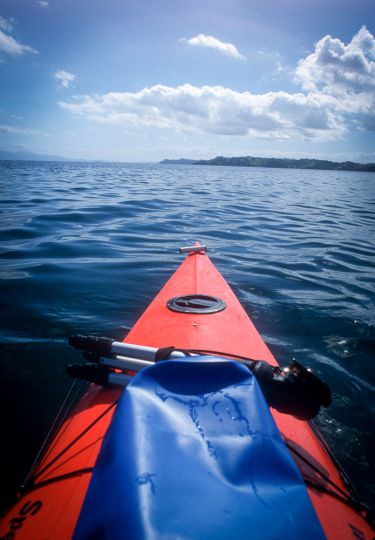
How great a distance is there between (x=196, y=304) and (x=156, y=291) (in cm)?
235

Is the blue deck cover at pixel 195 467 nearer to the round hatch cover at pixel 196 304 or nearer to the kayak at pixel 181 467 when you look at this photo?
the kayak at pixel 181 467

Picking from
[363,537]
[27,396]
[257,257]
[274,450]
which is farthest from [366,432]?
[257,257]

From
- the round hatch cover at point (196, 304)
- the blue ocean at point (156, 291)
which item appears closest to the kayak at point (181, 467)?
the blue ocean at point (156, 291)

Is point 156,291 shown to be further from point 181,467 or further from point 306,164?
point 306,164

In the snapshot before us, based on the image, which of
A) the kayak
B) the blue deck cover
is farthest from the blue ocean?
the blue deck cover

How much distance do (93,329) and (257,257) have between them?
525 cm

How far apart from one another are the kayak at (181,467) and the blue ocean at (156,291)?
1186 millimetres

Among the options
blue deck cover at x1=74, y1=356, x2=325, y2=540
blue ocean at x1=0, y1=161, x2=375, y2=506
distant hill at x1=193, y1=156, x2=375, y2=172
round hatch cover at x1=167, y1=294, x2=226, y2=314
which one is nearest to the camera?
blue deck cover at x1=74, y1=356, x2=325, y2=540

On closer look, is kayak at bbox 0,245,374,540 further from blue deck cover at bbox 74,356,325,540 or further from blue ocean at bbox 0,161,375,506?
blue ocean at bbox 0,161,375,506

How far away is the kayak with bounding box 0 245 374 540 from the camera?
845 mm

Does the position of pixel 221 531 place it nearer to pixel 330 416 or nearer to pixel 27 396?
pixel 330 416

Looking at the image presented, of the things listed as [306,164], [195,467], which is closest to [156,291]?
[195,467]

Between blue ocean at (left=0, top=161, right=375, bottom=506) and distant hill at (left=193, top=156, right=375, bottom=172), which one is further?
distant hill at (left=193, top=156, right=375, bottom=172)

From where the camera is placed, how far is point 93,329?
4.47m
